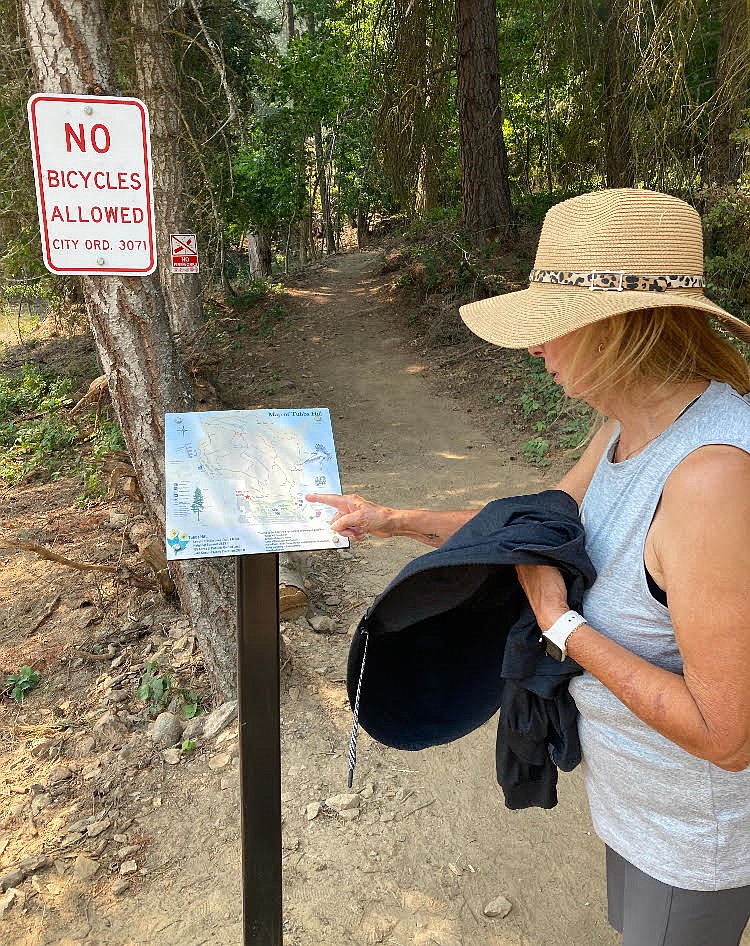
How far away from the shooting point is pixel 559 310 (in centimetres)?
133

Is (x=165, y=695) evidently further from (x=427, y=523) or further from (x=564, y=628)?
(x=564, y=628)

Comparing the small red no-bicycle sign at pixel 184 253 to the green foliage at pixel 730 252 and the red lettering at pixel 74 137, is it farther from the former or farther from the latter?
the red lettering at pixel 74 137

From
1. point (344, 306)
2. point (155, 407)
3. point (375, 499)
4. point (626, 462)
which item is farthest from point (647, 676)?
point (344, 306)

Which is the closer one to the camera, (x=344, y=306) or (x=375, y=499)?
(x=375, y=499)

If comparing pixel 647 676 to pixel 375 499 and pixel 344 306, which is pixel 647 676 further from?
pixel 344 306

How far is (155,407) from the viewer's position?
3314 millimetres

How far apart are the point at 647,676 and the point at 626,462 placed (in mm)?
367

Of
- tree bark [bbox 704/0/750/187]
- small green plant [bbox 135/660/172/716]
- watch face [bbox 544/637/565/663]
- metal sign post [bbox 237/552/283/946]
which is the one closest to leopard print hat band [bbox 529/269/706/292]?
watch face [bbox 544/637/565/663]

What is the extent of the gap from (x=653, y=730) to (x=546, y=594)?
293mm

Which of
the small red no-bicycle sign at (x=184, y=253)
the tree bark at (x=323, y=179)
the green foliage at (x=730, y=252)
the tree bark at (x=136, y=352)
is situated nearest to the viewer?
the tree bark at (x=136, y=352)

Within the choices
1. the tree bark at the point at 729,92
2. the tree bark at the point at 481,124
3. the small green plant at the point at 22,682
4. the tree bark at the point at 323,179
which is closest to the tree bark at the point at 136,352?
the small green plant at the point at 22,682

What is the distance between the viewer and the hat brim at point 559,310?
4.03 feet

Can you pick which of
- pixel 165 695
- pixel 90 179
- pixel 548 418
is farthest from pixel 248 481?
pixel 548 418

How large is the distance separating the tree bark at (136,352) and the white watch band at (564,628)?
2.41 meters
